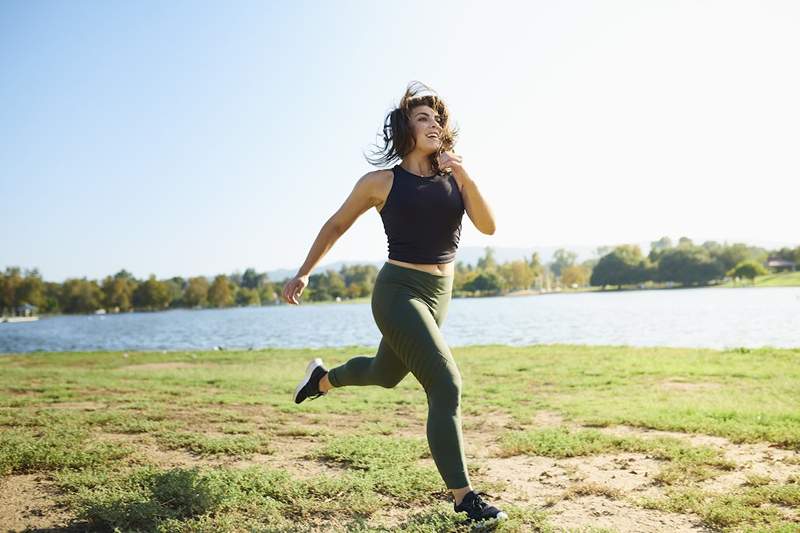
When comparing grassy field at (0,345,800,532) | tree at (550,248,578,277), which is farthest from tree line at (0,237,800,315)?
grassy field at (0,345,800,532)

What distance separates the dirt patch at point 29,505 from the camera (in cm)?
332

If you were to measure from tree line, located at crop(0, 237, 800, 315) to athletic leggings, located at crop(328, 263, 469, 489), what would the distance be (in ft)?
373

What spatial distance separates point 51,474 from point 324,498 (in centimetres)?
208

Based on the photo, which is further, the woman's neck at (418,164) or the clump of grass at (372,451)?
the clump of grass at (372,451)

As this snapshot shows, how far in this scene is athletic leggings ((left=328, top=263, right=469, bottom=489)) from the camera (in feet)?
10.8

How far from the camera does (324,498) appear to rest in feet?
12.5

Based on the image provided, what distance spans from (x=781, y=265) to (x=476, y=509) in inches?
5690

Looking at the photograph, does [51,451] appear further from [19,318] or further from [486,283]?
[19,318]

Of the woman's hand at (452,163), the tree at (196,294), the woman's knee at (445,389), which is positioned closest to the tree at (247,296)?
the tree at (196,294)

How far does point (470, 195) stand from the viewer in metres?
3.77

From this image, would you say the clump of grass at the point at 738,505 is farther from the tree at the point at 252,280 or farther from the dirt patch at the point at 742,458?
the tree at the point at 252,280

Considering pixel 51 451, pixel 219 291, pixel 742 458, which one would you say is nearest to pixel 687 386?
pixel 742 458

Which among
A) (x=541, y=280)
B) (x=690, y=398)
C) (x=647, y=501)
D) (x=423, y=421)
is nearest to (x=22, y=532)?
(x=647, y=501)

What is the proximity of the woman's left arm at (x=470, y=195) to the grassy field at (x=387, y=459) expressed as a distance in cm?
184
